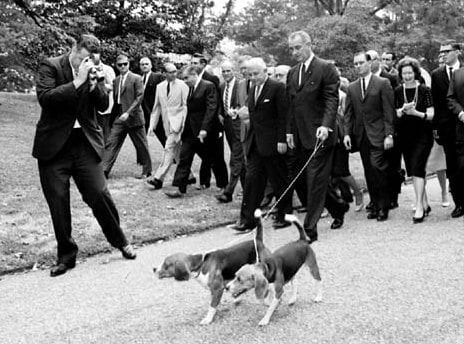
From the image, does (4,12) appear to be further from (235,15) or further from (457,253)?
(235,15)

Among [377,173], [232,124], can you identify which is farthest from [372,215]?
[232,124]

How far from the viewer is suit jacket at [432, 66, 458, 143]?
888 cm

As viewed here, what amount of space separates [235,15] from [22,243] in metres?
37.8

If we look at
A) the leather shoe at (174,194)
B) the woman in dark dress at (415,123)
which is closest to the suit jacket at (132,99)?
the leather shoe at (174,194)

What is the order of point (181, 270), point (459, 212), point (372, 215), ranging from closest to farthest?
point (181, 270) → point (459, 212) → point (372, 215)

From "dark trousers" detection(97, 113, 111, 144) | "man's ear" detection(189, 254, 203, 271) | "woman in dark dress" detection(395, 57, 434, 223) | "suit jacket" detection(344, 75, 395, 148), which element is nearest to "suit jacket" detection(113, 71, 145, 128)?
"dark trousers" detection(97, 113, 111, 144)

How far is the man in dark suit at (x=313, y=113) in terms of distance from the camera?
7738 mm

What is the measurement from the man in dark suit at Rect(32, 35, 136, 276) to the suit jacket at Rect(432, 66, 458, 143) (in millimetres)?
4745

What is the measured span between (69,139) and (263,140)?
2.78 m

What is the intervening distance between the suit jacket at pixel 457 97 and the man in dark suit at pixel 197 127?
396 centimetres

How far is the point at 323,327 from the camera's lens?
4.88 m

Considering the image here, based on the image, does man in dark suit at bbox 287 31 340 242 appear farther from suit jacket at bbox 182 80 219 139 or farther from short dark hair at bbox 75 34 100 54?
suit jacket at bbox 182 80 219 139

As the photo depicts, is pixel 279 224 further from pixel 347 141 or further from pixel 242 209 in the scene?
pixel 347 141

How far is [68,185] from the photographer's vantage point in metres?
6.79
